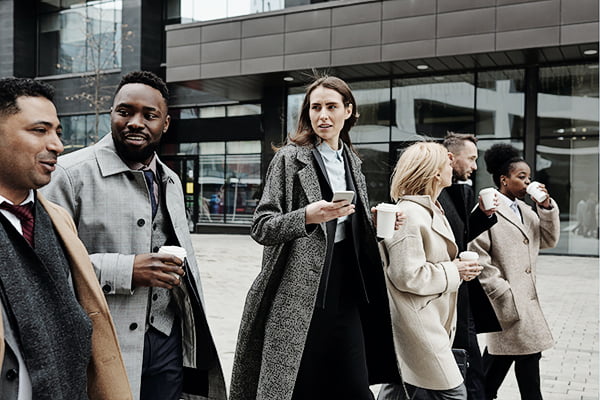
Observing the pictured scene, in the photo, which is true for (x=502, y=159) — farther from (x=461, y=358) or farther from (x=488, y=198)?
(x=461, y=358)

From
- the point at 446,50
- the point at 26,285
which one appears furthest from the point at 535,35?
the point at 26,285

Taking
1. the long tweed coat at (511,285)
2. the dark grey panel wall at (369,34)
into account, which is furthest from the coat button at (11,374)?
the dark grey panel wall at (369,34)

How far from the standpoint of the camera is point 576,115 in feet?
53.5

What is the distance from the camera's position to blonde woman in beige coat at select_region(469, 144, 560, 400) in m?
4.35

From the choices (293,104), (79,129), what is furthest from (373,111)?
(79,129)

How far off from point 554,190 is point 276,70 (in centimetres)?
874

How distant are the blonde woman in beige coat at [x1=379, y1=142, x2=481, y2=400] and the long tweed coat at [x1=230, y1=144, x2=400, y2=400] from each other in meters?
0.12

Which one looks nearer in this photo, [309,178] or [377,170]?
[309,178]

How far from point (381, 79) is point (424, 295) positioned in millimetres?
16476

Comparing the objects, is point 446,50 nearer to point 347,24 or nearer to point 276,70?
point 347,24

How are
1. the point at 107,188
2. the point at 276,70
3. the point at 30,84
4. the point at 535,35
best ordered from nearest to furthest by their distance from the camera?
the point at 30,84 → the point at 107,188 → the point at 535,35 → the point at 276,70

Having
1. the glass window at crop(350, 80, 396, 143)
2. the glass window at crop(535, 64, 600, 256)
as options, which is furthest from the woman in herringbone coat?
the glass window at crop(350, 80, 396, 143)

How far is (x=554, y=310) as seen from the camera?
29.8 ft

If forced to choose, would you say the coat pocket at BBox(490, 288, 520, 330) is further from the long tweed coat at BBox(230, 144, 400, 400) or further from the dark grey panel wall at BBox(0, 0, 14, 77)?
the dark grey panel wall at BBox(0, 0, 14, 77)
